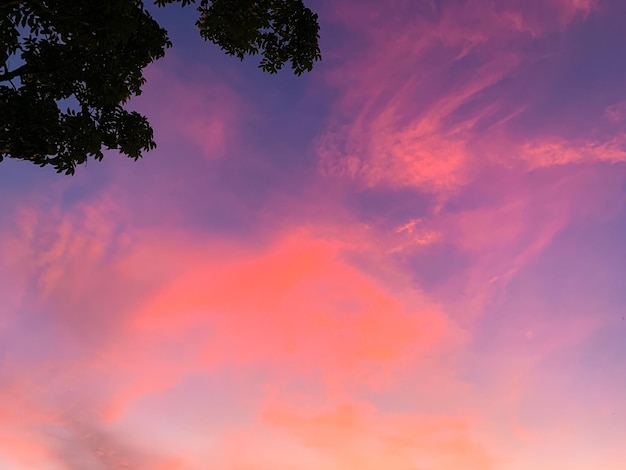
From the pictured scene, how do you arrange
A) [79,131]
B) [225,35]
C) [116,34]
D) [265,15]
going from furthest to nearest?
[225,35], [79,131], [265,15], [116,34]

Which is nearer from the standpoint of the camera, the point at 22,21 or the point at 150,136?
the point at 22,21

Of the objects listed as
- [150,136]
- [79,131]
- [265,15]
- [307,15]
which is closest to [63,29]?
[79,131]

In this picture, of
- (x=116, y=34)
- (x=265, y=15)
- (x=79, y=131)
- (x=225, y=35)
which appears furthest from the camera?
(x=225, y=35)

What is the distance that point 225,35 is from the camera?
13156 millimetres

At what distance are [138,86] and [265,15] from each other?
14.5 ft

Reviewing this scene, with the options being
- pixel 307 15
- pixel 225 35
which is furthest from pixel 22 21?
pixel 307 15

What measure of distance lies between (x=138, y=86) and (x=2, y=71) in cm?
330

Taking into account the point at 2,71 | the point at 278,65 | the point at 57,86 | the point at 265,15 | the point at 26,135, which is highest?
the point at 278,65

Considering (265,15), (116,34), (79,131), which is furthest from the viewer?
(79,131)

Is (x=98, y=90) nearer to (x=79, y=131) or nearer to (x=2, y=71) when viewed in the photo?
(x=79, y=131)

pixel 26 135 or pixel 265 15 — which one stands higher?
pixel 265 15

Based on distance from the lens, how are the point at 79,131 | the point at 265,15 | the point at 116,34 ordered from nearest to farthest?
the point at 116,34
the point at 265,15
the point at 79,131

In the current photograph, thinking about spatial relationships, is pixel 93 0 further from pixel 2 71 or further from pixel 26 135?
pixel 26 135

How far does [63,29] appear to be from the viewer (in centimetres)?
1113
